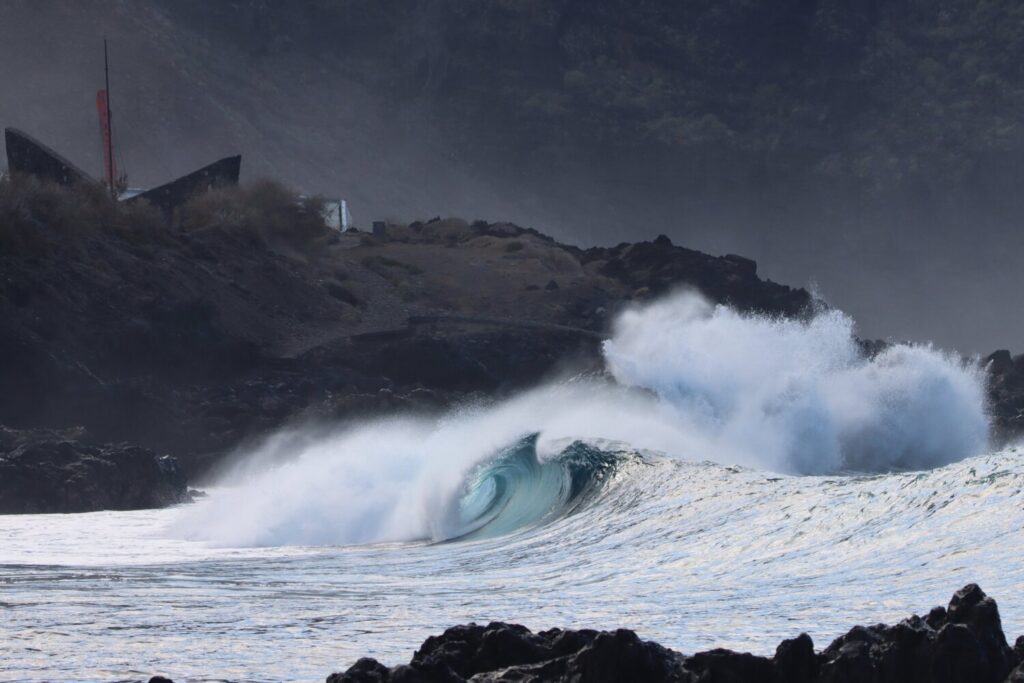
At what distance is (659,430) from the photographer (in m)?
37.1

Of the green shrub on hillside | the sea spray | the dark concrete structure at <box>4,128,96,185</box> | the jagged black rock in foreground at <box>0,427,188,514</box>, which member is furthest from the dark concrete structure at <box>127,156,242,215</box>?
the jagged black rock in foreground at <box>0,427,188,514</box>

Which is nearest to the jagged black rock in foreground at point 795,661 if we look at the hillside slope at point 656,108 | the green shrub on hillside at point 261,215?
the green shrub on hillside at point 261,215

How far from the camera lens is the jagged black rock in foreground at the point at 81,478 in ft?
120

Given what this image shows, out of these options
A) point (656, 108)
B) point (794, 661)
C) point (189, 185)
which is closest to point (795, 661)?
point (794, 661)

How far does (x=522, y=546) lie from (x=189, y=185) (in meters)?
56.7

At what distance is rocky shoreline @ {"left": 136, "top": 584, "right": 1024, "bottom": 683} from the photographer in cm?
1081

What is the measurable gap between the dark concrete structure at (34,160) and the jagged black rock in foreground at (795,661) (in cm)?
6483

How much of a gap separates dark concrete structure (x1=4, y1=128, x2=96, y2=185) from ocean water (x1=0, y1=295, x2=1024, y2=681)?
3204cm

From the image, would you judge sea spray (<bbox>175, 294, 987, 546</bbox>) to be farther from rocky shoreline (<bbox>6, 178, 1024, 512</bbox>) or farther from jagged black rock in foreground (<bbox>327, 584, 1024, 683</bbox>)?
jagged black rock in foreground (<bbox>327, 584, 1024, 683</bbox>)

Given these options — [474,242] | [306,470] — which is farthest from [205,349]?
[474,242]

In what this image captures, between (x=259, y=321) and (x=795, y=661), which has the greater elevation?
(x=259, y=321)

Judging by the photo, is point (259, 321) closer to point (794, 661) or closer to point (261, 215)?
point (261, 215)

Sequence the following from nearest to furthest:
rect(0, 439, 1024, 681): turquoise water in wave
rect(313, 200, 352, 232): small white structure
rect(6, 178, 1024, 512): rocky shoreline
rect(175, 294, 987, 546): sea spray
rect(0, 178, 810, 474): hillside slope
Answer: rect(0, 439, 1024, 681): turquoise water in wave
rect(175, 294, 987, 546): sea spray
rect(6, 178, 1024, 512): rocky shoreline
rect(0, 178, 810, 474): hillside slope
rect(313, 200, 352, 232): small white structure

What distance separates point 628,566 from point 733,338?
103ft
